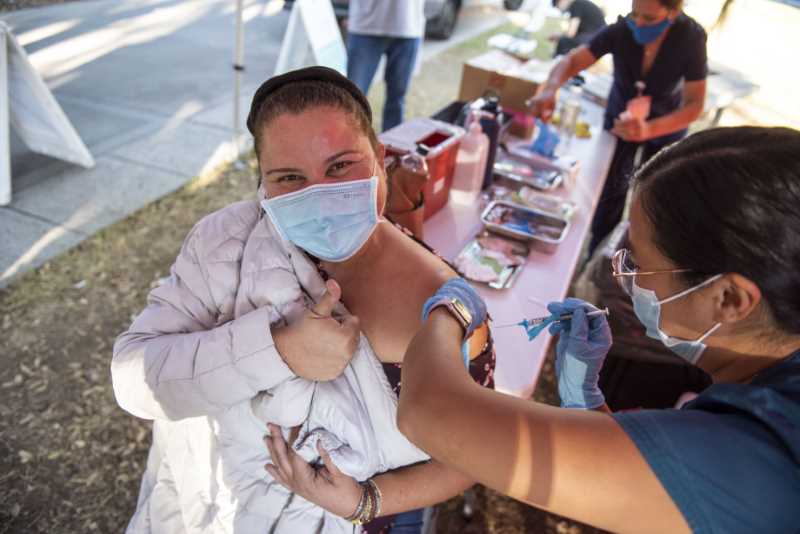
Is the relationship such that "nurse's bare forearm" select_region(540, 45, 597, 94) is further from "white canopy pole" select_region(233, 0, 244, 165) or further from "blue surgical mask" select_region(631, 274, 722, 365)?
"white canopy pole" select_region(233, 0, 244, 165)

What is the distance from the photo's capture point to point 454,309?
112 cm

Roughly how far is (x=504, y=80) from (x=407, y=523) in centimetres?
271

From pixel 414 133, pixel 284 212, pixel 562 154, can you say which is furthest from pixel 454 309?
pixel 562 154

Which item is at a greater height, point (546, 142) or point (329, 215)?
point (329, 215)

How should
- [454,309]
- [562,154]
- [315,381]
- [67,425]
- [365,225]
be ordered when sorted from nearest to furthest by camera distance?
[454,309]
[315,381]
[365,225]
[67,425]
[562,154]

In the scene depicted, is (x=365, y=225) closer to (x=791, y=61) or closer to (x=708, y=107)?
(x=708, y=107)

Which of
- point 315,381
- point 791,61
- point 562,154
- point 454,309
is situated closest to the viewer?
point 454,309

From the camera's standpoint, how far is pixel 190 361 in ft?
4.24

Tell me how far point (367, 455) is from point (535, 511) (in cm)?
158

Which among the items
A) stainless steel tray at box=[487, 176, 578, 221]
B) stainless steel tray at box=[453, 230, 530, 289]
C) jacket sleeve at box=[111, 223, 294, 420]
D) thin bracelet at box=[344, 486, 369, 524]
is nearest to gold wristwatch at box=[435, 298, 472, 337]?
jacket sleeve at box=[111, 223, 294, 420]

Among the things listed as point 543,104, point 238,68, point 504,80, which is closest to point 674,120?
point 543,104

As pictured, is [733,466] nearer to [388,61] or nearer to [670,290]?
[670,290]

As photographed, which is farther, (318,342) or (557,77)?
(557,77)

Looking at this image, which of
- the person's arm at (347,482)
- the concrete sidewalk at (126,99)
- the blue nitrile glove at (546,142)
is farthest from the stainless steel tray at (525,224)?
the concrete sidewalk at (126,99)
